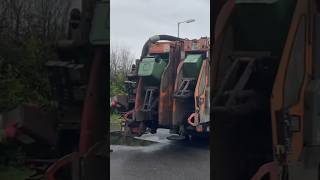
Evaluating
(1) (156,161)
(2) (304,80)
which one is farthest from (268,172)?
(1) (156,161)

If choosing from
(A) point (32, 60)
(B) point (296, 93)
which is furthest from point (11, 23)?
(B) point (296, 93)

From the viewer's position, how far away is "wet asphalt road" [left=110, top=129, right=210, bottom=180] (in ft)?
6.79

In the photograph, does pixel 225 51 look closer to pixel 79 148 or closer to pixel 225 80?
pixel 225 80

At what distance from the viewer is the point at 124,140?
7.03 ft

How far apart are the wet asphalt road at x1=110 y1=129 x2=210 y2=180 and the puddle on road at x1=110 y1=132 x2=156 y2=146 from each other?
0.02 meters

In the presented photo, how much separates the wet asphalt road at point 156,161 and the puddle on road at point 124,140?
18 millimetres

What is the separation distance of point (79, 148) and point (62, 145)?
0.10 meters

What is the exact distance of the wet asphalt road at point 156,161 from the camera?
6.79 feet

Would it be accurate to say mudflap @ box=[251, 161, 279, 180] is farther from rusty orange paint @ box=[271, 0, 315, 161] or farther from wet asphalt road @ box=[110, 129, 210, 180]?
wet asphalt road @ box=[110, 129, 210, 180]

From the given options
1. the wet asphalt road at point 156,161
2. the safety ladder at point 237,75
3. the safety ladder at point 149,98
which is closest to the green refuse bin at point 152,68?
the safety ladder at point 149,98

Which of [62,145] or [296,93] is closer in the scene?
[296,93]

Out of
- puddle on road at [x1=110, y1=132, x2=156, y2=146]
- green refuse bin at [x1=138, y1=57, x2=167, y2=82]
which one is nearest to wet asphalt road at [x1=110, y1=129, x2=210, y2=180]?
puddle on road at [x1=110, y1=132, x2=156, y2=146]

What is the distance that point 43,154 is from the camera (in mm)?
2145

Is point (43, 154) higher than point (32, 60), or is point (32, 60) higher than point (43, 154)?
point (32, 60)
